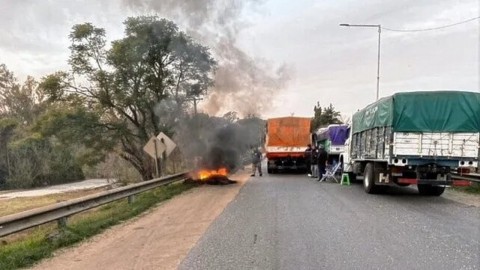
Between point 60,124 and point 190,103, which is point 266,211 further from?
point 60,124

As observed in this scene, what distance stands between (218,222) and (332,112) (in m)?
57.4

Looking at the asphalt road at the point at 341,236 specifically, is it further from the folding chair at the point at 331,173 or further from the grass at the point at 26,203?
the grass at the point at 26,203


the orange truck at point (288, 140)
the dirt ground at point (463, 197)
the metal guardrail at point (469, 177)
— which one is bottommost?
the dirt ground at point (463, 197)

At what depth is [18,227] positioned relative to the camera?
775 centimetres

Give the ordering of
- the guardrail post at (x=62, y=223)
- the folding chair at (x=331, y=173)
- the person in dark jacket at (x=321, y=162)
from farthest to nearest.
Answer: the person in dark jacket at (x=321, y=162), the folding chair at (x=331, y=173), the guardrail post at (x=62, y=223)

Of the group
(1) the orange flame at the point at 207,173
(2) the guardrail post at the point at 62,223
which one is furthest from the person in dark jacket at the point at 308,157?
(2) the guardrail post at the point at 62,223

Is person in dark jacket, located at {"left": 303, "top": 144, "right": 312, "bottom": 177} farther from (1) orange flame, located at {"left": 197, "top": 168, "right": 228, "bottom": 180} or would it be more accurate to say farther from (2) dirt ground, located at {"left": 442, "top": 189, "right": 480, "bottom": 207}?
(2) dirt ground, located at {"left": 442, "top": 189, "right": 480, "bottom": 207}

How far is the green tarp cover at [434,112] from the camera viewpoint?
45.2 feet

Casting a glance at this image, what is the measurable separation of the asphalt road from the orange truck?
48.2 ft

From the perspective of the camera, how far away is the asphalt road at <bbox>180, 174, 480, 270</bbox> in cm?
645

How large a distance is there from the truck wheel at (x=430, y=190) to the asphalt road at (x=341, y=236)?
1.81 meters

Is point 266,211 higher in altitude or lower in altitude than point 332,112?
lower

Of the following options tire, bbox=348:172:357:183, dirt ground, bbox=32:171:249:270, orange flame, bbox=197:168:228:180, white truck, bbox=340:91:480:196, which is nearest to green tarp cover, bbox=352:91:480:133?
white truck, bbox=340:91:480:196

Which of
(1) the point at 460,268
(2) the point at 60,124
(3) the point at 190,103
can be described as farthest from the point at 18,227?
(2) the point at 60,124
